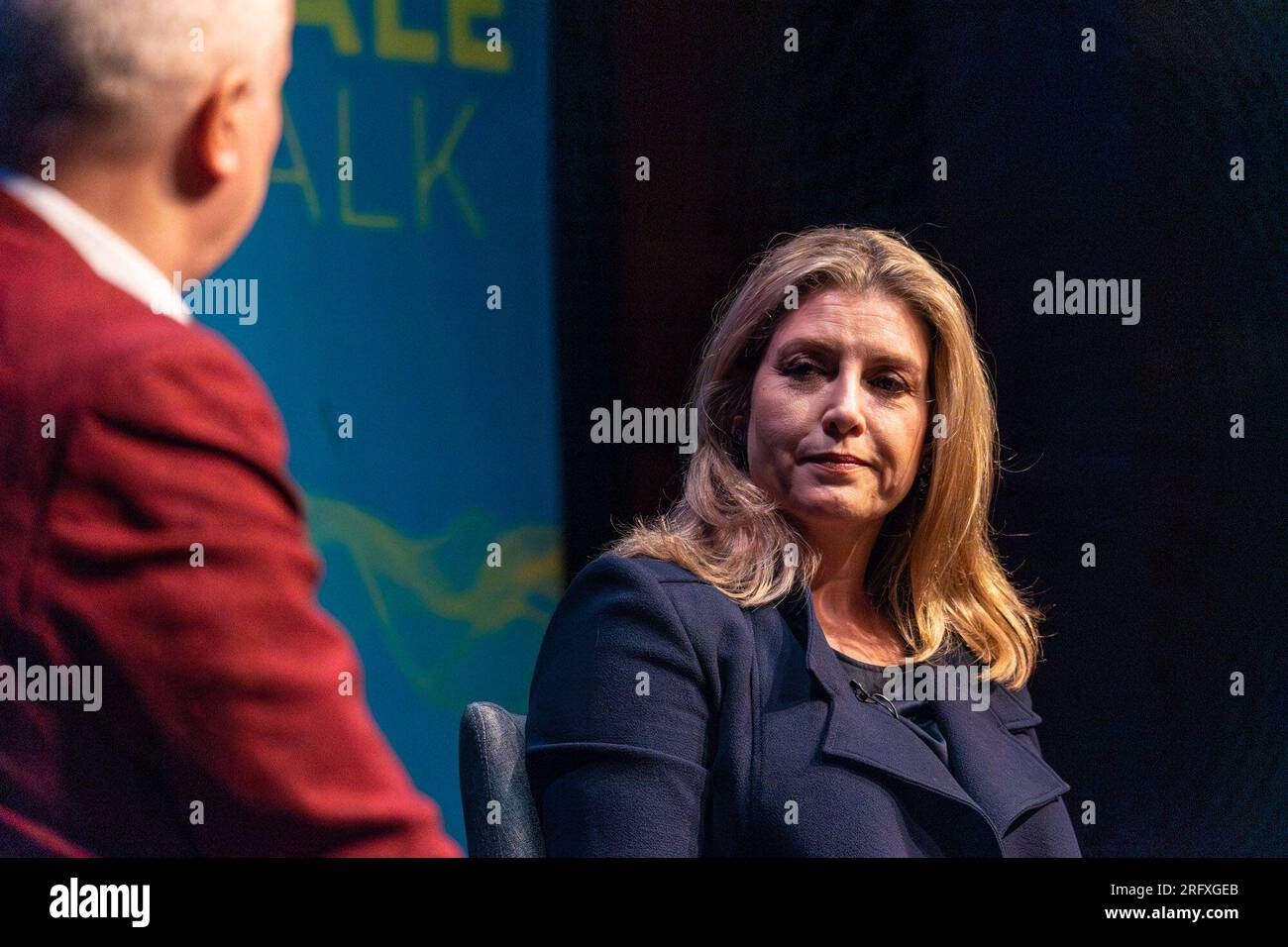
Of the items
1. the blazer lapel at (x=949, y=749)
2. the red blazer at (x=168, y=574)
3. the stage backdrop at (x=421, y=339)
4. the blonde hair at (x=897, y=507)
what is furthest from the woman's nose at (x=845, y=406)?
the red blazer at (x=168, y=574)

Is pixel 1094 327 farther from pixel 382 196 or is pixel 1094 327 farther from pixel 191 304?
pixel 191 304

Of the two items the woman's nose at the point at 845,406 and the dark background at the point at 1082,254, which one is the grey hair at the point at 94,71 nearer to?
the dark background at the point at 1082,254

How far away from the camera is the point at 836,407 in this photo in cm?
230

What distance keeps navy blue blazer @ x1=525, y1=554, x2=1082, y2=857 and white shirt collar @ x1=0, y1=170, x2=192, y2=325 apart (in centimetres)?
75

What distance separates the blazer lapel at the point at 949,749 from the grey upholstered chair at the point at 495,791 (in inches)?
18.1

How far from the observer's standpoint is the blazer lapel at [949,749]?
2.16 metres

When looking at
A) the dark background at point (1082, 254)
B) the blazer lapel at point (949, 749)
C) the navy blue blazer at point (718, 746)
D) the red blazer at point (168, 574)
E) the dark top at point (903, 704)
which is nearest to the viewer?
the red blazer at point (168, 574)

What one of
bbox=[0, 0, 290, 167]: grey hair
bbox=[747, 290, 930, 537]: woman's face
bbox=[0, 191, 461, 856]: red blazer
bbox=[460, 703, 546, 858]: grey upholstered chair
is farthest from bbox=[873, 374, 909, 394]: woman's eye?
bbox=[0, 0, 290, 167]: grey hair

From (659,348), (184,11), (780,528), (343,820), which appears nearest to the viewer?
(343,820)

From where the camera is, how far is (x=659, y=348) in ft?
8.30

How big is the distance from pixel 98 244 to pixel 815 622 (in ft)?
3.96

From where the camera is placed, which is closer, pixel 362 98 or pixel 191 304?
pixel 191 304
